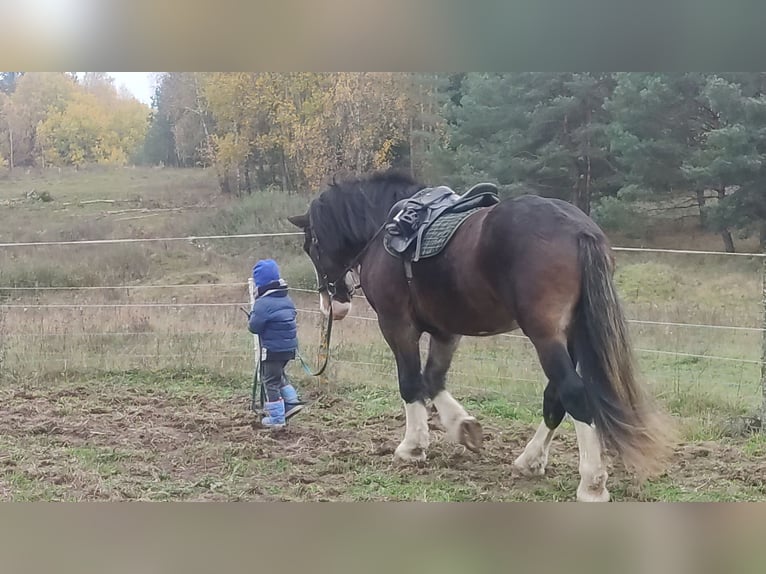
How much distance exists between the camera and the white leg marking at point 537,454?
8.60 feet

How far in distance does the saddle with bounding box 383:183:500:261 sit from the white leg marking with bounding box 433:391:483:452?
55 centimetres

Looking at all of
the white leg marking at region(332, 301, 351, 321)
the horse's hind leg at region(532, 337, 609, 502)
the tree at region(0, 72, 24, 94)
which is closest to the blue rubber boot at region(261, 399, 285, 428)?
the white leg marking at region(332, 301, 351, 321)

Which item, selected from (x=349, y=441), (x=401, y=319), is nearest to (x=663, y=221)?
(x=401, y=319)

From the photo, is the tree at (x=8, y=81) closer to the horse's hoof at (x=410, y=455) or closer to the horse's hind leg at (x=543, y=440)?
the horse's hoof at (x=410, y=455)

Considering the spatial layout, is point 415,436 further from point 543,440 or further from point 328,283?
point 328,283

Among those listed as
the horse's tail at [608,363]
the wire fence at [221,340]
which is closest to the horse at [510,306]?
the horse's tail at [608,363]

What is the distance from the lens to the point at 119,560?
260 centimetres

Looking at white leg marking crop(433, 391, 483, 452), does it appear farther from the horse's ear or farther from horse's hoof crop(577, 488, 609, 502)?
the horse's ear

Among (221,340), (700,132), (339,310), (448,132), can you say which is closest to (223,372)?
(221,340)

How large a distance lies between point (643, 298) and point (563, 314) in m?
0.51

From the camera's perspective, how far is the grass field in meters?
2.69

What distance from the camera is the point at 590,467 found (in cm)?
246

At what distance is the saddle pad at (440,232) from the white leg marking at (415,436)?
22.6 inches

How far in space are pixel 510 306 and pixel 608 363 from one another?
367 mm
